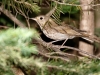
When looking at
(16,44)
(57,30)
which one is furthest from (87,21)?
(16,44)

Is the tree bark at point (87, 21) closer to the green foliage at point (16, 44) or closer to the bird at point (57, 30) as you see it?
the bird at point (57, 30)

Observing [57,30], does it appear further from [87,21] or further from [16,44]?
[16,44]

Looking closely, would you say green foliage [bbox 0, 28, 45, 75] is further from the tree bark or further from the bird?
the bird

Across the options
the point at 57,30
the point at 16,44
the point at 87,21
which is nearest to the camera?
the point at 16,44

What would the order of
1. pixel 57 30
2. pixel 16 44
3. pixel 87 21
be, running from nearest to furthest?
pixel 16 44 < pixel 87 21 < pixel 57 30

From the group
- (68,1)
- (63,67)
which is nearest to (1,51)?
(63,67)

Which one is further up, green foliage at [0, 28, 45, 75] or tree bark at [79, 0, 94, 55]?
green foliage at [0, 28, 45, 75]

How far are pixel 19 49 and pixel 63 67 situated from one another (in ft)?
0.86

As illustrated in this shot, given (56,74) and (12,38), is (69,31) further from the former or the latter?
(12,38)

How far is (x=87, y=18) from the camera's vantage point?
1932 millimetres

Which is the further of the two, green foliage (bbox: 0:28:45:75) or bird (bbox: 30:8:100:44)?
bird (bbox: 30:8:100:44)

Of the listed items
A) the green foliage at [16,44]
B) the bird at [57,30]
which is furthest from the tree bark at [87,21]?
the green foliage at [16,44]

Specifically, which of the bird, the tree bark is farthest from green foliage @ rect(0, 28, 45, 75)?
the bird

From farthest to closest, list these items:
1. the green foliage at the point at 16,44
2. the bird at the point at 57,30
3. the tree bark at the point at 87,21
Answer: the bird at the point at 57,30, the tree bark at the point at 87,21, the green foliage at the point at 16,44
